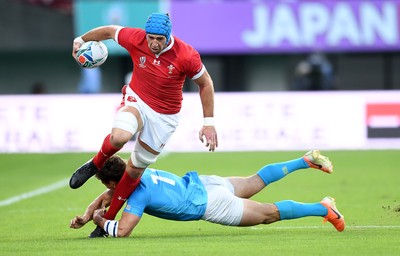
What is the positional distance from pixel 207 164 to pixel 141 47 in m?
9.64

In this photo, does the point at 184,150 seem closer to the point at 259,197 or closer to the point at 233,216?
the point at 259,197

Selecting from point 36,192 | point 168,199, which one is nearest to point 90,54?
point 168,199

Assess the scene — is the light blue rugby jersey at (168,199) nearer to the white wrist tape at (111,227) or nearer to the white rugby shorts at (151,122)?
the white wrist tape at (111,227)

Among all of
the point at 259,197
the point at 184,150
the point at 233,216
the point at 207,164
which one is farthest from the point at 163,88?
the point at 184,150

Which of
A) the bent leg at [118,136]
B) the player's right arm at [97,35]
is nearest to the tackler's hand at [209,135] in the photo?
the bent leg at [118,136]

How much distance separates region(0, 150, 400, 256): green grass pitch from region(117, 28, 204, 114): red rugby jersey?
1369 mm

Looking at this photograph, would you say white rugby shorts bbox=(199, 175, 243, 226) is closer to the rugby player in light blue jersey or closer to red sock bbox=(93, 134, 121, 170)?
the rugby player in light blue jersey

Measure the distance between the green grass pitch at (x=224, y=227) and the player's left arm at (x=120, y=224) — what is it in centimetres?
11

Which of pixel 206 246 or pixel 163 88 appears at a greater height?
pixel 163 88

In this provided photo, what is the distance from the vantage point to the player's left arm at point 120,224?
1001 cm

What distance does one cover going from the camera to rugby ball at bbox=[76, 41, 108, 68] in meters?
11.2

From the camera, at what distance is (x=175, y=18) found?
28.7 metres

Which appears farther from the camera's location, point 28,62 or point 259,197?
point 28,62

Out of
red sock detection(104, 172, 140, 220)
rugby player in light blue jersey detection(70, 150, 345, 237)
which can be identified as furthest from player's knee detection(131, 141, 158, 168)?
red sock detection(104, 172, 140, 220)
